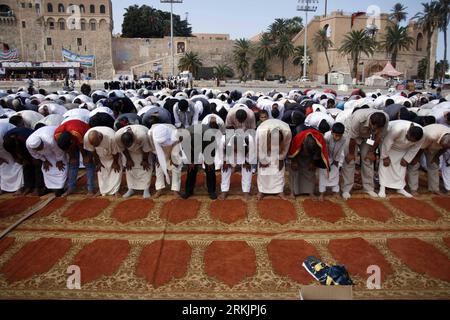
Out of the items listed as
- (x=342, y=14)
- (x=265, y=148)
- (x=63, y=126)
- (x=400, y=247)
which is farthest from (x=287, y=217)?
(x=342, y=14)

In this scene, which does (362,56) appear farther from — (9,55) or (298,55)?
(9,55)

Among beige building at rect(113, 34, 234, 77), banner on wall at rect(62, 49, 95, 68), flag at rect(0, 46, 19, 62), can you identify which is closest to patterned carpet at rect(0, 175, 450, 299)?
banner on wall at rect(62, 49, 95, 68)

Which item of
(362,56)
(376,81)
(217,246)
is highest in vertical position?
(362,56)

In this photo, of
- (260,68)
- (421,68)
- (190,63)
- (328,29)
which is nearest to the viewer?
(190,63)

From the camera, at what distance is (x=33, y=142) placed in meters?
4.39

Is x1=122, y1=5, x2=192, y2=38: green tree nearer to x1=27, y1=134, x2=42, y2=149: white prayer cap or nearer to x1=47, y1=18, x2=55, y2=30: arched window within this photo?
x1=47, y1=18, x2=55, y2=30: arched window

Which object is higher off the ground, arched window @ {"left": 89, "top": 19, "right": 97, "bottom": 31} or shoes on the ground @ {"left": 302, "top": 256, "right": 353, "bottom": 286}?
arched window @ {"left": 89, "top": 19, "right": 97, "bottom": 31}

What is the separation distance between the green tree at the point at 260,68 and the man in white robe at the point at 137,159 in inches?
1630

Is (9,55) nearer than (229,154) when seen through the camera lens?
No

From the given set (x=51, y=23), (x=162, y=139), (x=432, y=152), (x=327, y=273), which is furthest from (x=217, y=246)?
(x=51, y=23)

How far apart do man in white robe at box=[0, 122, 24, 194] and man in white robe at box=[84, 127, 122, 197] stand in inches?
44.5

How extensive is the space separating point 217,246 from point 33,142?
269 centimetres

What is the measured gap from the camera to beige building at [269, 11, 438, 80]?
4106 cm
